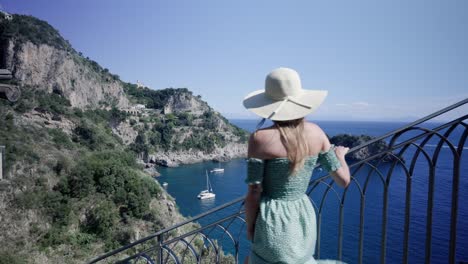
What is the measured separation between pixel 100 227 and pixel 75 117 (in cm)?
2234

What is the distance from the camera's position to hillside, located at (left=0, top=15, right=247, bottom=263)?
63.2 feet

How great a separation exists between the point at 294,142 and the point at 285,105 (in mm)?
187

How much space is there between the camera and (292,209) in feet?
5.14

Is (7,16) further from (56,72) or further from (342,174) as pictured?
(342,174)

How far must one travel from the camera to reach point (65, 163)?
24719 millimetres

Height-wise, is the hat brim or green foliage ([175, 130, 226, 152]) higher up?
the hat brim

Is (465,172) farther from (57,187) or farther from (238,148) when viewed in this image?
(238,148)

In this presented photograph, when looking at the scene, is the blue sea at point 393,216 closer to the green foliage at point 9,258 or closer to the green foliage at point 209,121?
the green foliage at point 9,258

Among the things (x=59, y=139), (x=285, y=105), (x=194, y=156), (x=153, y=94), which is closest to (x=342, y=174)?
(x=285, y=105)

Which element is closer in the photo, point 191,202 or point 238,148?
point 191,202

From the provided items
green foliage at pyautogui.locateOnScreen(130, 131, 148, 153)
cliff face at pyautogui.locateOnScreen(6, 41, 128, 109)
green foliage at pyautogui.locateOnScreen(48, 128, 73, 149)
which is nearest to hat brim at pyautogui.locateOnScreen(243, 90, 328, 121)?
green foliage at pyautogui.locateOnScreen(48, 128, 73, 149)

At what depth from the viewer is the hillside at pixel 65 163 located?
63.2ft

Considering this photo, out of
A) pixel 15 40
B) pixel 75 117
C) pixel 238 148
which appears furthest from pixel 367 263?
pixel 238 148

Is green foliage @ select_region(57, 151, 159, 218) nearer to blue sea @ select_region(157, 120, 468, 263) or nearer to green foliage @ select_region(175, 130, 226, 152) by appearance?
blue sea @ select_region(157, 120, 468, 263)
